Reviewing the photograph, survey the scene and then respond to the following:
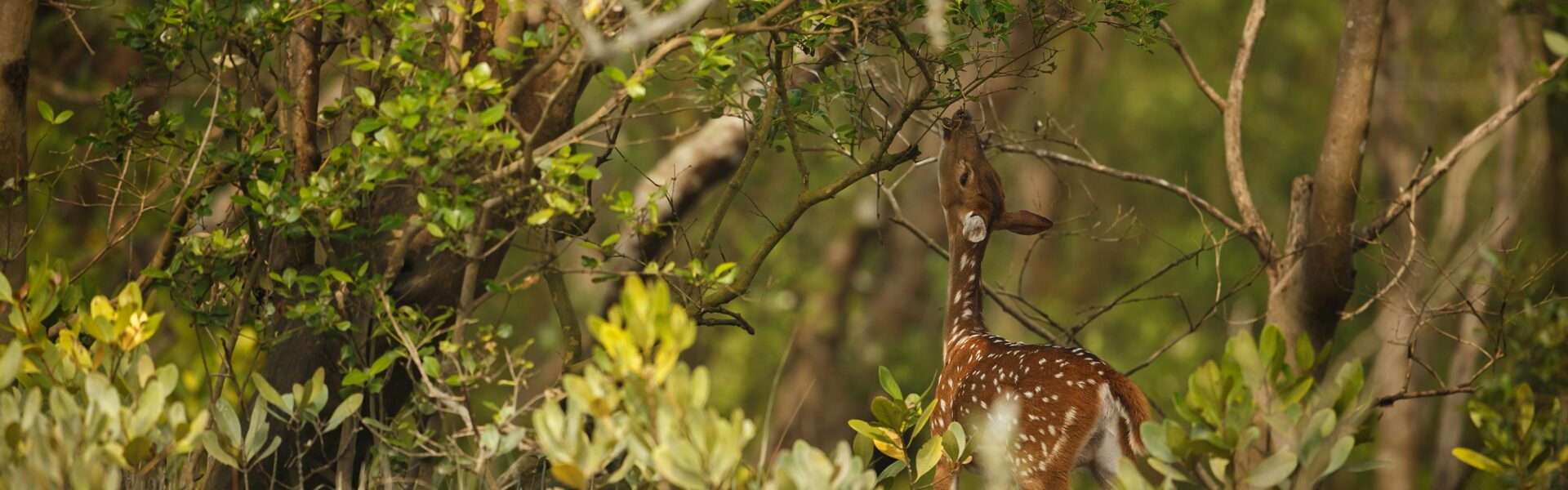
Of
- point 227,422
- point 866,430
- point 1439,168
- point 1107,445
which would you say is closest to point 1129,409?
point 1107,445

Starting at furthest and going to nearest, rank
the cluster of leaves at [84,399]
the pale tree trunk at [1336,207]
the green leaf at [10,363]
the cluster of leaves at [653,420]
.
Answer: the pale tree trunk at [1336,207] < the green leaf at [10,363] < the cluster of leaves at [84,399] < the cluster of leaves at [653,420]

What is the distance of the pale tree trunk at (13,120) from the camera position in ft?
14.6

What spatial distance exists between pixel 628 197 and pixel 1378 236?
8.90 feet

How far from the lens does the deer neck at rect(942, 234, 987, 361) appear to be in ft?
16.7

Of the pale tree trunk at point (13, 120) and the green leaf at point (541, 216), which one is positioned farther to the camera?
the pale tree trunk at point (13, 120)

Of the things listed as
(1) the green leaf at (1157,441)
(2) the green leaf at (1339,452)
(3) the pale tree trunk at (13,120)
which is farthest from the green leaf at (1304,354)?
(3) the pale tree trunk at (13,120)

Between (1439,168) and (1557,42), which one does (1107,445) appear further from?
(1557,42)

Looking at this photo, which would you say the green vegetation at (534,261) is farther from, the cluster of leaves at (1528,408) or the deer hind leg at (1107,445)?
the deer hind leg at (1107,445)

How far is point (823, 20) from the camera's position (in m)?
3.87

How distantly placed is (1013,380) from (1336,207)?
143cm

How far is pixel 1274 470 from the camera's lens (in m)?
3.13

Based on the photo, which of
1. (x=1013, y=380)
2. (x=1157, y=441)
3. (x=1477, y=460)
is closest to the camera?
(x=1157, y=441)

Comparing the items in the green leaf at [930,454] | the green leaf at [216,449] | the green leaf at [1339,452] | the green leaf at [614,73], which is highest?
the green leaf at [614,73]

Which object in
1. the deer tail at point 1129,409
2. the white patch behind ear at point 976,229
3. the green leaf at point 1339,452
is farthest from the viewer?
the white patch behind ear at point 976,229
